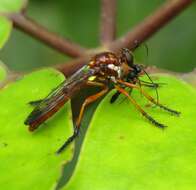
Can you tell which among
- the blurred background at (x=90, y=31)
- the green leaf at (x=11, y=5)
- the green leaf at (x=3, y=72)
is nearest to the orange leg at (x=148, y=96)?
the green leaf at (x=3, y=72)

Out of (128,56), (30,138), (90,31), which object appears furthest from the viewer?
(90,31)

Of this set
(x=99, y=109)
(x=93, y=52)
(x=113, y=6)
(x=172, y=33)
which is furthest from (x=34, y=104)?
(x=172, y=33)

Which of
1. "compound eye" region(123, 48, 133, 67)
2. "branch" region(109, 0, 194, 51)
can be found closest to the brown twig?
"branch" region(109, 0, 194, 51)

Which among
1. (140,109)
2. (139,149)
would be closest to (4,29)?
(140,109)

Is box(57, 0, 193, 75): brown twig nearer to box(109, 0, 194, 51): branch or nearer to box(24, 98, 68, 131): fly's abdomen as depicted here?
box(109, 0, 194, 51): branch

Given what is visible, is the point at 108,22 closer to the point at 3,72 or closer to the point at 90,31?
the point at 3,72

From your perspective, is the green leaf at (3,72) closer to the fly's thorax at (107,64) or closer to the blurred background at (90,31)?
the fly's thorax at (107,64)
